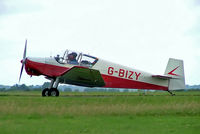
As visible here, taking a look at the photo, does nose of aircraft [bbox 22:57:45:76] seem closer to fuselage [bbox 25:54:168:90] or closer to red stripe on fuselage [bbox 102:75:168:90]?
fuselage [bbox 25:54:168:90]

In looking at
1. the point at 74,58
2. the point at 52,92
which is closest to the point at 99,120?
the point at 52,92

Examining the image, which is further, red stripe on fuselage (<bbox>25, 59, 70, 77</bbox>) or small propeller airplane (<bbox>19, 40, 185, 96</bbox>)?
red stripe on fuselage (<bbox>25, 59, 70, 77</bbox>)

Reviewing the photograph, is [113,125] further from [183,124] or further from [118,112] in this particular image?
[118,112]

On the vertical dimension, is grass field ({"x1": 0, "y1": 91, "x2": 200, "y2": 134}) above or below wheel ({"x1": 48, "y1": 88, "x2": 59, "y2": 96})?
below

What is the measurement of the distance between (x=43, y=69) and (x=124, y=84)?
197 inches

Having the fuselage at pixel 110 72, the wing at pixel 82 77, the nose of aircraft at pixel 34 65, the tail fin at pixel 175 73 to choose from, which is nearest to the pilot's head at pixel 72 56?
the fuselage at pixel 110 72

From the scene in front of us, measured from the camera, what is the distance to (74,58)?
18.6 m

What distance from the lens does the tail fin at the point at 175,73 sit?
70.4ft

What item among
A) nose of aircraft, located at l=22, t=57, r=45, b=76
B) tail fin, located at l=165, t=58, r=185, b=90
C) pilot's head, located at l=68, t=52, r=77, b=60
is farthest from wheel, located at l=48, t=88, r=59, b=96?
tail fin, located at l=165, t=58, r=185, b=90

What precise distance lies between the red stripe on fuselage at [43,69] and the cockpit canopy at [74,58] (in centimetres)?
45

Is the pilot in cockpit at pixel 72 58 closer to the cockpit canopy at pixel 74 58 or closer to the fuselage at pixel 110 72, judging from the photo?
the cockpit canopy at pixel 74 58

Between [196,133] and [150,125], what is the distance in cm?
143

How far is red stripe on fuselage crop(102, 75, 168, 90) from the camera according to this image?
1966 cm

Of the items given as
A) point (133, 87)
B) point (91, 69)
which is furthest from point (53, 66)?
point (133, 87)
